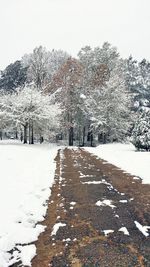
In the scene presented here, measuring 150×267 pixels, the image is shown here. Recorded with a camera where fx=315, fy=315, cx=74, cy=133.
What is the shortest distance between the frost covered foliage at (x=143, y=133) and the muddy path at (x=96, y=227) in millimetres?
14965

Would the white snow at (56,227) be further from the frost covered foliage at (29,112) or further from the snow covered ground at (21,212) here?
the frost covered foliage at (29,112)

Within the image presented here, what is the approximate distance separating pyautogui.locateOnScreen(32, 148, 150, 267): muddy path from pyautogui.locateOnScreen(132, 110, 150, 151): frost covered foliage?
15.0 m

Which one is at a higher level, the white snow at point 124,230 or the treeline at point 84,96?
the treeline at point 84,96

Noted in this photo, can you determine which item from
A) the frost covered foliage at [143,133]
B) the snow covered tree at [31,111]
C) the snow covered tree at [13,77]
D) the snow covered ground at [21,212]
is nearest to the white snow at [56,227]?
the snow covered ground at [21,212]

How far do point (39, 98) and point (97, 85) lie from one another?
612 inches

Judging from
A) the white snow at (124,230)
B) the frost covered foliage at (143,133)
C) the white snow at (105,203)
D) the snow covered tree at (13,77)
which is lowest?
the white snow at (124,230)

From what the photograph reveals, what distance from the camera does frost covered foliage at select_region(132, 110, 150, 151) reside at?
24781mm

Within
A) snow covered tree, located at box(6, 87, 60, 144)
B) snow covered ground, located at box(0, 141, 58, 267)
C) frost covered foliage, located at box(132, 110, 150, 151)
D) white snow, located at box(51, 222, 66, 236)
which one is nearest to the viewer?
snow covered ground, located at box(0, 141, 58, 267)

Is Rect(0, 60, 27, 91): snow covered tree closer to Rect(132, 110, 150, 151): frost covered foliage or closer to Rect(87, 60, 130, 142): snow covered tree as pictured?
Rect(87, 60, 130, 142): snow covered tree

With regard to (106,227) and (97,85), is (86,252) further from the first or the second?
(97,85)

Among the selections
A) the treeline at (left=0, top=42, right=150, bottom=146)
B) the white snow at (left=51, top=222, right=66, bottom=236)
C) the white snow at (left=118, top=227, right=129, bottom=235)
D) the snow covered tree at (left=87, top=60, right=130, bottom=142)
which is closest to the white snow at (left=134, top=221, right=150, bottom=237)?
the white snow at (left=118, top=227, right=129, bottom=235)

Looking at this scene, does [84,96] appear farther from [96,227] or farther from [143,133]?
[96,227]

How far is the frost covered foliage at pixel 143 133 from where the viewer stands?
81.3ft

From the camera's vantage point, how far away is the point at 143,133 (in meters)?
24.9
